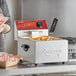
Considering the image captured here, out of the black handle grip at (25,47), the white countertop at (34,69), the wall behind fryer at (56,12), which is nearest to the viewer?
the white countertop at (34,69)

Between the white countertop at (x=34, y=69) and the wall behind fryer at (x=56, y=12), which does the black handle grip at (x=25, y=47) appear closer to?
the white countertop at (x=34, y=69)

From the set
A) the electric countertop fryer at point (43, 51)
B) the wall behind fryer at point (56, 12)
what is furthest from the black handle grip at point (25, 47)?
the wall behind fryer at point (56, 12)

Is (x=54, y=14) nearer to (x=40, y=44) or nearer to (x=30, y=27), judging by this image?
(x=30, y=27)

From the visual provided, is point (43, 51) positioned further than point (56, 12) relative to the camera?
No

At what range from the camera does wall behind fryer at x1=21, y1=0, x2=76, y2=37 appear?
2.57 meters

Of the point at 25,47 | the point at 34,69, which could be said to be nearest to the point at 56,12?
the point at 25,47

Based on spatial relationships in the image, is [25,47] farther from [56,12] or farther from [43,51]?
[56,12]

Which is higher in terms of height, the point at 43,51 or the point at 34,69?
the point at 43,51

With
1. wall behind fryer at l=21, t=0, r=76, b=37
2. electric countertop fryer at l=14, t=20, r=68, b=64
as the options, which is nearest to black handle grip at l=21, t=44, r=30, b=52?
electric countertop fryer at l=14, t=20, r=68, b=64

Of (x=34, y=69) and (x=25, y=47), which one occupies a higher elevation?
(x=25, y=47)

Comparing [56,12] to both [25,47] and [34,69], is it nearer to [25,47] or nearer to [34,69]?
[25,47]

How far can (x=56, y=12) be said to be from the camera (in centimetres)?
260

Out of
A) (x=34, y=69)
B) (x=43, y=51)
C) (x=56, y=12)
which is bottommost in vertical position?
(x=34, y=69)

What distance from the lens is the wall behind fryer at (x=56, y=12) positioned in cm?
257
